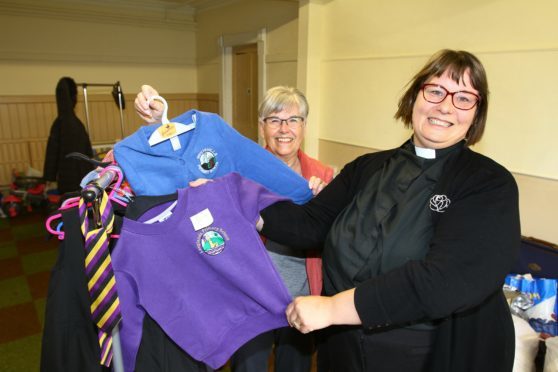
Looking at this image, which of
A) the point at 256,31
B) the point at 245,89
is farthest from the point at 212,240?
the point at 245,89

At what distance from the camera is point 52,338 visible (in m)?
0.86

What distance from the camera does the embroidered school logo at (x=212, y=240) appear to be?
1.04 metres

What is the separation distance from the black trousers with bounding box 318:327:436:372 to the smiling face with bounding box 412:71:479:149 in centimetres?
53

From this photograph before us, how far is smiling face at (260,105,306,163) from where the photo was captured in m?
1.64

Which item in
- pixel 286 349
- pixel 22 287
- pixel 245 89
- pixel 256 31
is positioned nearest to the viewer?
pixel 286 349

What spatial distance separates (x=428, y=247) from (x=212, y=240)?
578mm

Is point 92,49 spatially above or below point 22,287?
above

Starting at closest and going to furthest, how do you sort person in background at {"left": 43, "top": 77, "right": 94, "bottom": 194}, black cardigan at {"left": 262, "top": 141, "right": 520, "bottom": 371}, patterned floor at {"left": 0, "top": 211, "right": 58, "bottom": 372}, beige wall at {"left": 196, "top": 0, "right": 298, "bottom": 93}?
black cardigan at {"left": 262, "top": 141, "right": 520, "bottom": 371}
patterned floor at {"left": 0, "top": 211, "right": 58, "bottom": 372}
person in background at {"left": 43, "top": 77, "right": 94, "bottom": 194}
beige wall at {"left": 196, "top": 0, "right": 298, "bottom": 93}

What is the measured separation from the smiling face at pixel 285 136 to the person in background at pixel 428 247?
19.2 inches

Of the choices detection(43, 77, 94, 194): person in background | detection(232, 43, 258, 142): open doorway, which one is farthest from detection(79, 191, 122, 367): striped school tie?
detection(232, 43, 258, 142): open doorway

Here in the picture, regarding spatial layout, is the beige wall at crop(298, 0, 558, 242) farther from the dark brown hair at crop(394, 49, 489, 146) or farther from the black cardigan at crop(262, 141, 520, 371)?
the black cardigan at crop(262, 141, 520, 371)

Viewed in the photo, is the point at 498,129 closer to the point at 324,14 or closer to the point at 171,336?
the point at 324,14

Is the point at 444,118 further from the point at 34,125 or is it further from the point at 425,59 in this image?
the point at 34,125

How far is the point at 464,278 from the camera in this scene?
835 millimetres
